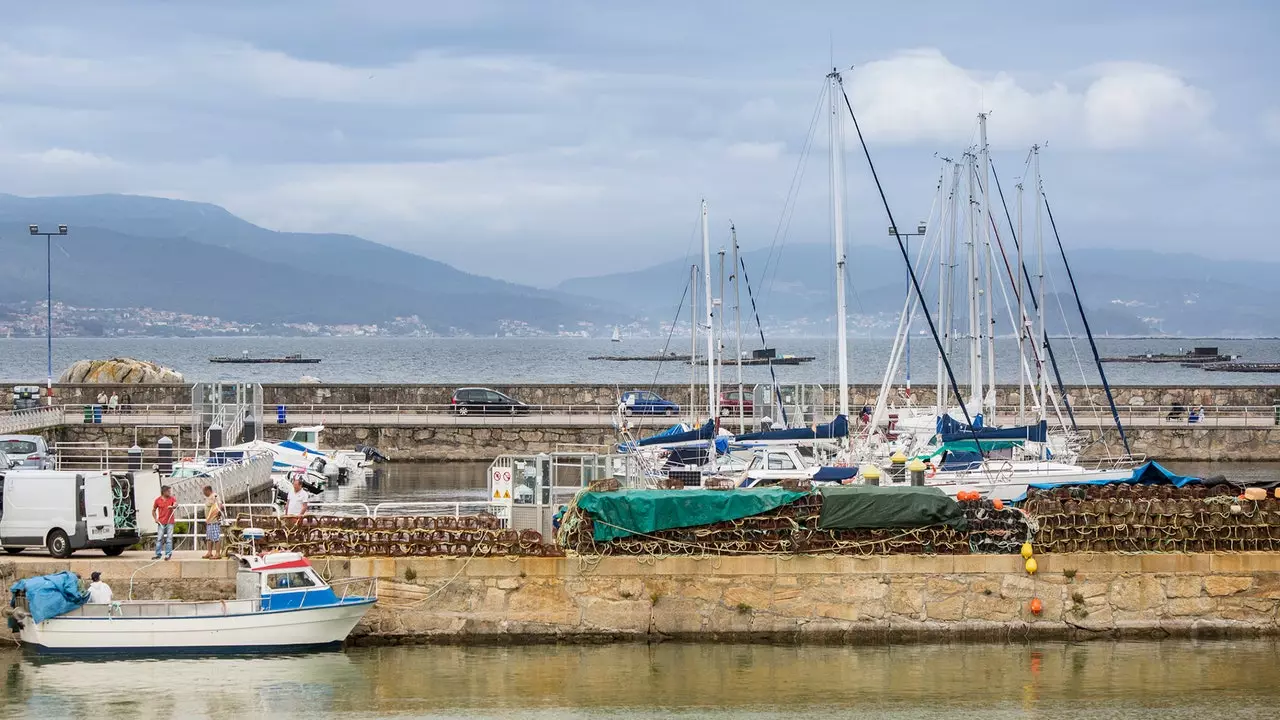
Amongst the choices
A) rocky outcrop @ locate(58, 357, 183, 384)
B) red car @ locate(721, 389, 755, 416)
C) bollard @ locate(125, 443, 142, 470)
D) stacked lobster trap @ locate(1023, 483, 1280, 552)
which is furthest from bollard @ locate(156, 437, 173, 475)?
stacked lobster trap @ locate(1023, 483, 1280, 552)

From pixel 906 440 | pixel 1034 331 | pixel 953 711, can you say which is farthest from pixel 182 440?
pixel 953 711

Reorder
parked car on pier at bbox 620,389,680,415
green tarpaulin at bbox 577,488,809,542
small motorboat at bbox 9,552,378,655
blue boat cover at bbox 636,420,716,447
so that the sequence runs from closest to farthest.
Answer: small motorboat at bbox 9,552,378,655 < green tarpaulin at bbox 577,488,809,542 < blue boat cover at bbox 636,420,716,447 < parked car on pier at bbox 620,389,680,415

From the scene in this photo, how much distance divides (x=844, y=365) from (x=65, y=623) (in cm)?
1906

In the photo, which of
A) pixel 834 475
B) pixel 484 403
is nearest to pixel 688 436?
pixel 834 475

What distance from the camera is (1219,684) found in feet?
70.0

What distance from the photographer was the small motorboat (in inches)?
864

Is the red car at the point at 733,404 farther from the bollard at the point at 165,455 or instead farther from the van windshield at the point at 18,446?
the van windshield at the point at 18,446

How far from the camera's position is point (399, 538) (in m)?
23.6

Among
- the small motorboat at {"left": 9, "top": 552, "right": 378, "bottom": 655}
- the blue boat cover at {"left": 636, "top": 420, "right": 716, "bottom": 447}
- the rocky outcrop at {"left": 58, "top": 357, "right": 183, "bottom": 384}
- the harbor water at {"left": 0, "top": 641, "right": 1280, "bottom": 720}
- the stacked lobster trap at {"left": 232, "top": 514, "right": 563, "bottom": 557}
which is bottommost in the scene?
the harbor water at {"left": 0, "top": 641, "right": 1280, "bottom": 720}

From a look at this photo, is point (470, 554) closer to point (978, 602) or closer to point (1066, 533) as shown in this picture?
point (978, 602)

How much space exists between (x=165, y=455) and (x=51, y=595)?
2810cm

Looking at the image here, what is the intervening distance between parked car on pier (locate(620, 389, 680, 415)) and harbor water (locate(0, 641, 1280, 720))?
37370mm

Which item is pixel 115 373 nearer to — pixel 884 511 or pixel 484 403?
pixel 484 403

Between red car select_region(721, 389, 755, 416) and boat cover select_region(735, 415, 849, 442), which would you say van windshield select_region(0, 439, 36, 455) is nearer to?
boat cover select_region(735, 415, 849, 442)
